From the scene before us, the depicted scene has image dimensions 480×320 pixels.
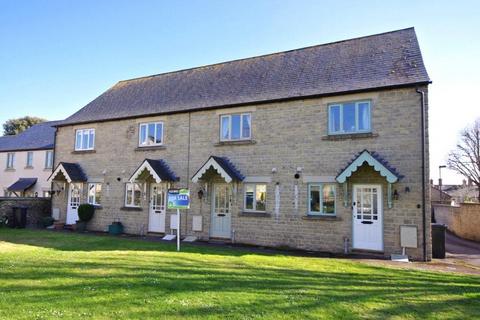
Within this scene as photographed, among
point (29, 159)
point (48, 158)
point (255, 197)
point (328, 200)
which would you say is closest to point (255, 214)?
point (255, 197)

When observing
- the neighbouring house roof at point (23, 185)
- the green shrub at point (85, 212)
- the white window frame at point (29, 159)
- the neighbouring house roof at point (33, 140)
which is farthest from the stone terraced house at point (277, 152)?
the white window frame at point (29, 159)

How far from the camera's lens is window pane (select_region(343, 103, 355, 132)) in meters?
14.3

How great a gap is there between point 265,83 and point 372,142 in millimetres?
5946

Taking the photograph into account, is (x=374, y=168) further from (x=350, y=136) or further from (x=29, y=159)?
(x=29, y=159)

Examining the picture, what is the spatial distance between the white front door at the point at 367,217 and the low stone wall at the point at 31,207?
18.4 m

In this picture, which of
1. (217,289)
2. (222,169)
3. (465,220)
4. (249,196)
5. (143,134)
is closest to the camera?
(217,289)

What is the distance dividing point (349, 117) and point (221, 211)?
698 cm

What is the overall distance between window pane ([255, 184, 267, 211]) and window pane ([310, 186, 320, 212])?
2037 mm

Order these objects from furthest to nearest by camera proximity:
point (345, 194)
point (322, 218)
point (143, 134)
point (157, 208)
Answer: point (143, 134), point (157, 208), point (322, 218), point (345, 194)

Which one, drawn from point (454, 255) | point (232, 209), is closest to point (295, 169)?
point (232, 209)

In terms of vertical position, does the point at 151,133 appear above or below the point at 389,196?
above

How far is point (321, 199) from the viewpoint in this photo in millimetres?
14602

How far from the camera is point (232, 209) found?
1634 centimetres

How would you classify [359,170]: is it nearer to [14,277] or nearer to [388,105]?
[388,105]
